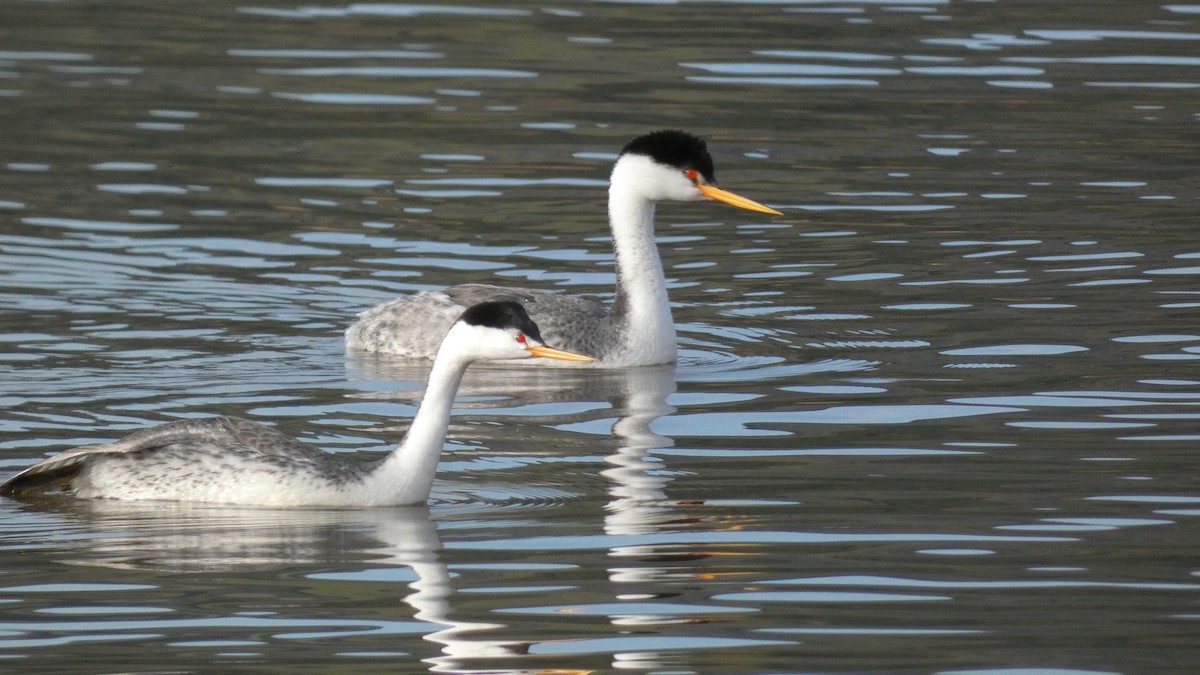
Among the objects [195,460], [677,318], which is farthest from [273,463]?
[677,318]

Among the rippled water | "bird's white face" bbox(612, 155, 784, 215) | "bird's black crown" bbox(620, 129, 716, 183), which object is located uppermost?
"bird's black crown" bbox(620, 129, 716, 183)

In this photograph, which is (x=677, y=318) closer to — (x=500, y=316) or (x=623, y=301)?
(x=623, y=301)

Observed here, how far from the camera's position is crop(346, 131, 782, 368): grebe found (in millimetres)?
14609

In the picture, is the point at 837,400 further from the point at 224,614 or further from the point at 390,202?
the point at 390,202

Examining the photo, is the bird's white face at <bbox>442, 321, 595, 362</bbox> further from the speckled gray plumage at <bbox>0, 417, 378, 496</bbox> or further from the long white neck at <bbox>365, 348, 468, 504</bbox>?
the speckled gray plumage at <bbox>0, 417, 378, 496</bbox>

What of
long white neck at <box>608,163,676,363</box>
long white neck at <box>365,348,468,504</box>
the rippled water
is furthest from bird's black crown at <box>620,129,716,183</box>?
long white neck at <box>365,348,468,504</box>

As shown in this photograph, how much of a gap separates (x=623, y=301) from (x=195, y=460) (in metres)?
4.62

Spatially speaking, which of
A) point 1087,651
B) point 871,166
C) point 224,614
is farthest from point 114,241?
point 1087,651

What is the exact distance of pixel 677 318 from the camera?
52.5 ft

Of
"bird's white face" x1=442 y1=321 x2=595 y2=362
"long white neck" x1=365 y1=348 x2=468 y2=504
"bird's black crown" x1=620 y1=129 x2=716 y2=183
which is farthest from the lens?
"bird's black crown" x1=620 y1=129 x2=716 y2=183

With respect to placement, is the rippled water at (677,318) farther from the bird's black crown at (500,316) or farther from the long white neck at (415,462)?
the bird's black crown at (500,316)

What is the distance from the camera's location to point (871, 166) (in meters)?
20.5

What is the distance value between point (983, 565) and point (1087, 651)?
1.11 meters

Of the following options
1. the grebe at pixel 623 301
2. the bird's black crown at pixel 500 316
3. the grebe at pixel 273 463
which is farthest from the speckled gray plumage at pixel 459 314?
the grebe at pixel 273 463
